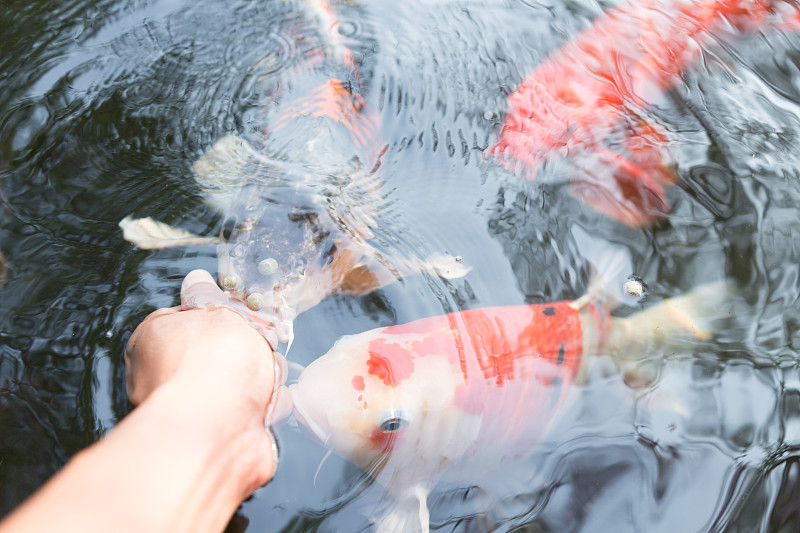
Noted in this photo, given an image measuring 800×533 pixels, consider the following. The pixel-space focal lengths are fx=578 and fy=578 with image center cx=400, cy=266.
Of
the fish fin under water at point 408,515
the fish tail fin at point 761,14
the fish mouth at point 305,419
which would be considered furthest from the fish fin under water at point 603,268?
the fish tail fin at point 761,14

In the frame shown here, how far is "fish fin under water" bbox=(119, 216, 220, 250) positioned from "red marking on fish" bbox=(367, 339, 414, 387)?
0.98 metres

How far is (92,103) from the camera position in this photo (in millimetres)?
3332

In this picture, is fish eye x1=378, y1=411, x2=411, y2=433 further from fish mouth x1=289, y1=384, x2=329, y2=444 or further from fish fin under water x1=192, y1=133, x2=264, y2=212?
fish fin under water x1=192, y1=133, x2=264, y2=212

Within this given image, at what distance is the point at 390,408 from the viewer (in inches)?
85.5

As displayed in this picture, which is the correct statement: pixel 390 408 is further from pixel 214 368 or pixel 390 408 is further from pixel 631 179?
pixel 631 179

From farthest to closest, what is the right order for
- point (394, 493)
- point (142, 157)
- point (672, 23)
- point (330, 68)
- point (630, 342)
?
point (672, 23) < point (330, 68) < point (142, 157) < point (630, 342) < point (394, 493)

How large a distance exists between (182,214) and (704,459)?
8.50ft

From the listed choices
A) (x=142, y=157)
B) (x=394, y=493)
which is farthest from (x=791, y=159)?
(x=142, y=157)

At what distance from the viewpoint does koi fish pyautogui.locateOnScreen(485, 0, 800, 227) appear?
10.4ft

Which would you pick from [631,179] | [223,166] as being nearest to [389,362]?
[223,166]

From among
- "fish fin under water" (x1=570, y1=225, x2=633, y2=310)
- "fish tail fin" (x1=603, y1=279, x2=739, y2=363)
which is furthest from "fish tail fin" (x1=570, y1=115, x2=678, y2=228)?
"fish tail fin" (x1=603, y1=279, x2=739, y2=363)

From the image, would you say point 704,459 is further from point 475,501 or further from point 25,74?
point 25,74

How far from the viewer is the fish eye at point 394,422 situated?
216cm

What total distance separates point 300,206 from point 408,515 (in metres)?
1.47
